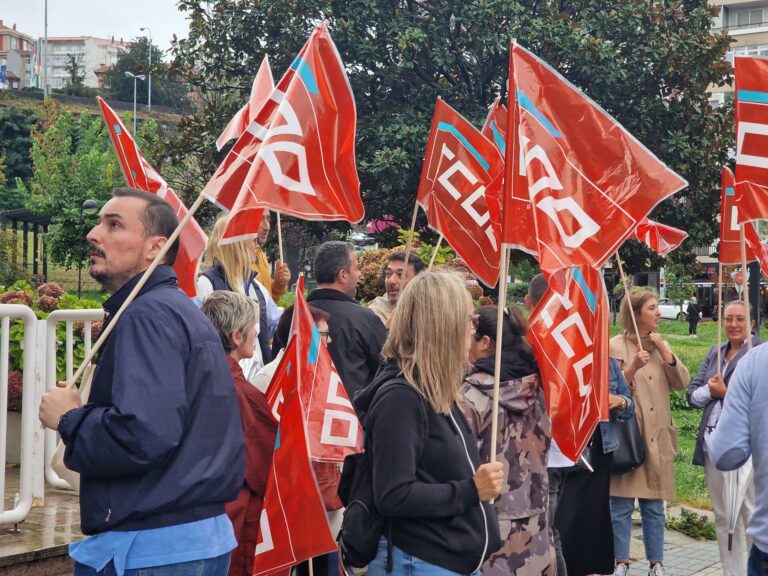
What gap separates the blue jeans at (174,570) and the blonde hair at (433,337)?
0.91 metres

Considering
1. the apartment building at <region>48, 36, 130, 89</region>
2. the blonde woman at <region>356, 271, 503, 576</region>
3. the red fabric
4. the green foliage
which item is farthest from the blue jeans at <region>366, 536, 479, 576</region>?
the apartment building at <region>48, 36, 130, 89</region>

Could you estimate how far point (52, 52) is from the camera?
177 m

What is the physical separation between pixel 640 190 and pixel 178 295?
87.4 inches

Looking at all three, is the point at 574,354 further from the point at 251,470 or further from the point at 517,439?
the point at 251,470

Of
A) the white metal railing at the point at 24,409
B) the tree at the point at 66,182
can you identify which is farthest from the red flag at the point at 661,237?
the tree at the point at 66,182

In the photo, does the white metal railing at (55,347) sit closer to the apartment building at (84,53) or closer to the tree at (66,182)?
the tree at (66,182)

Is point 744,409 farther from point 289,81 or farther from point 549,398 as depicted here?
point 289,81

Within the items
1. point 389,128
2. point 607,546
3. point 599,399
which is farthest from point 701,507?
point 389,128

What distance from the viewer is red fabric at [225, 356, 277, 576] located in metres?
4.09

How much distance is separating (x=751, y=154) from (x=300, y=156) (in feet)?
9.05

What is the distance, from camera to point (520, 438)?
493cm

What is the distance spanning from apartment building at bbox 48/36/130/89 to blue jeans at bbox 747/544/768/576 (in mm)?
149802

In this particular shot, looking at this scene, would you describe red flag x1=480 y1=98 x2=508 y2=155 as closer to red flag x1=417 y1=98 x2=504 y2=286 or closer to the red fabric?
red flag x1=417 y1=98 x2=504 y2=286

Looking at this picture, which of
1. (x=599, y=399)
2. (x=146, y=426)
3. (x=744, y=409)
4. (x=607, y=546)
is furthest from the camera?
(x=607, y=546)
